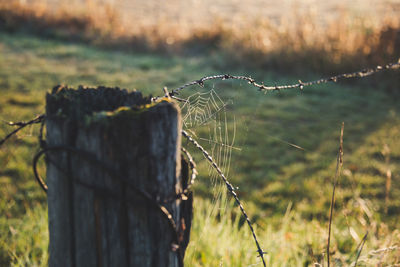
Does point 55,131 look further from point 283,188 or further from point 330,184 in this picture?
point 330,184

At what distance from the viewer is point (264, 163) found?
4.49m

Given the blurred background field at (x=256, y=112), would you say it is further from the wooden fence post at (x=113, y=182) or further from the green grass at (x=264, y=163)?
the wooden fence post at (x=113, y=182)

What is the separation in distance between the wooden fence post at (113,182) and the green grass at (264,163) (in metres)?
0.30

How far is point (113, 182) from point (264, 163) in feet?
11.9

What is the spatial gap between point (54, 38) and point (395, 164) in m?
9.69

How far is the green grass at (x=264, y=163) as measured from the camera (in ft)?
7.73

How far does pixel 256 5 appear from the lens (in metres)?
19.0

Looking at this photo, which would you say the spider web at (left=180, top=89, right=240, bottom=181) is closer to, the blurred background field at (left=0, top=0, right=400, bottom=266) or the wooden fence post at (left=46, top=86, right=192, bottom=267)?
the blurred background field at (left=0, top=0, right=400, bottom=266)

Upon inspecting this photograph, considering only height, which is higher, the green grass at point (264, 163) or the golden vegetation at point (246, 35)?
the golden vegetation at point (246, 35)

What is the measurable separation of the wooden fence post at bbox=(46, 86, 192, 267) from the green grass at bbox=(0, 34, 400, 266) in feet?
0.98


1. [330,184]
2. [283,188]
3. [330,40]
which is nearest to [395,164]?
[330,184]

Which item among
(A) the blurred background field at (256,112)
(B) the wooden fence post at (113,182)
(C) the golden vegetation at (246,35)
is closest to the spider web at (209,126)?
(A) the blurred background field at (256,112)

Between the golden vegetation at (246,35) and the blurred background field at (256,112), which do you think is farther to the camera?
the golden vegetation at (246,35)

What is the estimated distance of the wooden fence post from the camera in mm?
994
